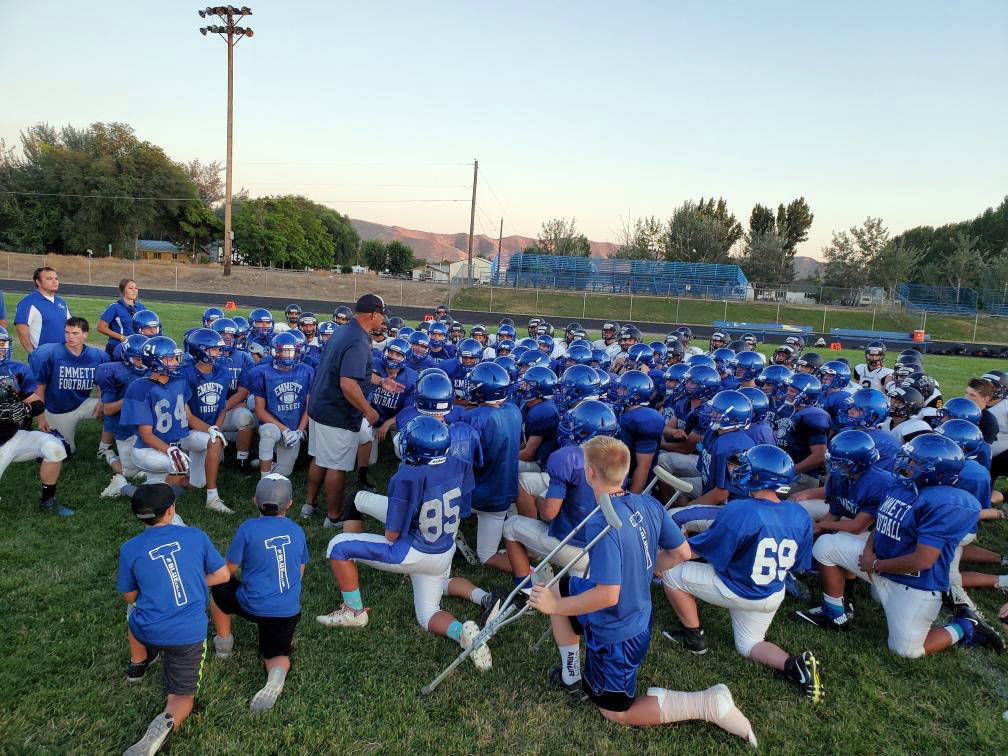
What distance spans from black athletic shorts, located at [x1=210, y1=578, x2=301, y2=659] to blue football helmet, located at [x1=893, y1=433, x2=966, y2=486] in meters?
4.52

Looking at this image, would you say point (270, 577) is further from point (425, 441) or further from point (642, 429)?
point (642, 429)

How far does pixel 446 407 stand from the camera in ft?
16.2

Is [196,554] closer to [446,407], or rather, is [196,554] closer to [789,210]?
[446,407]

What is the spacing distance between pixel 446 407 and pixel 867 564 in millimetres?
3536

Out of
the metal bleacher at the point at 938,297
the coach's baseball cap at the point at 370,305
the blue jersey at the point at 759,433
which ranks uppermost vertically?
the metal bleacher at the point at 938,297

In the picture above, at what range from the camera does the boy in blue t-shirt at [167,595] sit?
3.47m

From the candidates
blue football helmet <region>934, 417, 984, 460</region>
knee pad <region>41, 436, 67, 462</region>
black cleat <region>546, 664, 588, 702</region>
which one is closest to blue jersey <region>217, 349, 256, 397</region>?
knee pad <region>41, 436, 67, 462</region>

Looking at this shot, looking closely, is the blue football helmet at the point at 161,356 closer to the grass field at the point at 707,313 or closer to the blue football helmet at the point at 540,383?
the blue football helmet at the point at 540,383

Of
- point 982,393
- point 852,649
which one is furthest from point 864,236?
point 852,649

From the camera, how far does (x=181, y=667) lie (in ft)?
11.6

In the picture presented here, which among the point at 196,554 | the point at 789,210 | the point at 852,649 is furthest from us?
the point at 789,210

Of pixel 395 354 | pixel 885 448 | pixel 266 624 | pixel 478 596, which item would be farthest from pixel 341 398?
pixel 885 448

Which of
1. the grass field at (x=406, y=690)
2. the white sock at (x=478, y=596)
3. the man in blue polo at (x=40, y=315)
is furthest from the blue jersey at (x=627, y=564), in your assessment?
the man in blue polo at (x=40, y=315)

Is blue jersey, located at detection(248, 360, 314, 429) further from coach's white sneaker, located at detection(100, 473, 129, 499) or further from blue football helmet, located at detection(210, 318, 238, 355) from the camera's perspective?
coach's white sneaker, located at detection(100, 473, 129, 499)
